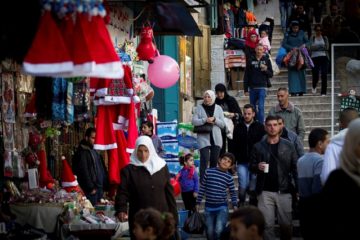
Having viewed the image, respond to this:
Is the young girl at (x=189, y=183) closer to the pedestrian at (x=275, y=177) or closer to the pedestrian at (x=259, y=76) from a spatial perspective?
the pedestrian at (x=275, y=177)

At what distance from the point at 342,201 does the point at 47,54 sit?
2652mm

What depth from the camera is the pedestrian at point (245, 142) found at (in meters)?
19.1

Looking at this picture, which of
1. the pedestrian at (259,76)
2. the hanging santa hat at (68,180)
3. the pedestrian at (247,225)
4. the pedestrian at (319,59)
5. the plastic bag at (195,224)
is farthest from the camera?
the pedestrian at (319,59)

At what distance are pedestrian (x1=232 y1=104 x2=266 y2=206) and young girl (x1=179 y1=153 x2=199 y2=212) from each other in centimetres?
111

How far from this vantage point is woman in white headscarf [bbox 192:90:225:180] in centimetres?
2103

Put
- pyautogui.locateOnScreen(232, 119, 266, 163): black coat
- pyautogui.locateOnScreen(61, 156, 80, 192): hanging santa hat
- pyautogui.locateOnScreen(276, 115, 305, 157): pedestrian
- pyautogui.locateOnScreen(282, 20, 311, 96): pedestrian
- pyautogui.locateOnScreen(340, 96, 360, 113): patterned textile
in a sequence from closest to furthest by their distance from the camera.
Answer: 1. pyautogui.locateOnScreen(61, 156, 80, 192): hanging santa hat
2. pyautogui.locateOnScreen(276, 115, 305, 157): pedestrian
3. pyautogui.locateOnScreen(232, 119, 266, 163): black coat
4. pyautogui.locateOnScreen(340, 96, 360, 113): patterned textile
5. pyautogui.locateOnScreen(282, 20, 311, 96): pedestrian

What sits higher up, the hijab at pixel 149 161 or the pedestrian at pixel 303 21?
the pedestrian at pixel 303 21

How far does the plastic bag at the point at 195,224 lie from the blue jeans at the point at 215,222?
0.82m

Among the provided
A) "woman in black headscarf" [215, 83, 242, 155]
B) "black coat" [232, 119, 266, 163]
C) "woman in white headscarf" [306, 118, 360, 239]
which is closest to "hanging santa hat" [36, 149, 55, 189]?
"black coat" [232, 119, 266, 163]

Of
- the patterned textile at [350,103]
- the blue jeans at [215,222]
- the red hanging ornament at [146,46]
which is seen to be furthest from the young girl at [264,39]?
the blue jeans at [215,222]

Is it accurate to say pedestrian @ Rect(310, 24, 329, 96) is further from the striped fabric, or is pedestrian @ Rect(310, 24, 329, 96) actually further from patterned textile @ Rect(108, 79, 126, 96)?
patterned textile @ Rect(108, 79, 126, 96)

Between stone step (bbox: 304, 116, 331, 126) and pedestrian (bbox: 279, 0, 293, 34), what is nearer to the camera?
stone step (bbox: 304, 116, 331, 126)

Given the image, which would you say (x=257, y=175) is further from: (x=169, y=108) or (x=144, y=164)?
(x=169, y=108)

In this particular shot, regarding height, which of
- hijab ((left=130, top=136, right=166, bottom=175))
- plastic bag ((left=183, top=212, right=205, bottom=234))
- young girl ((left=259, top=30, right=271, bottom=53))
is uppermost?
young girl ((left=259, top=30, right=271, bottom=53))
